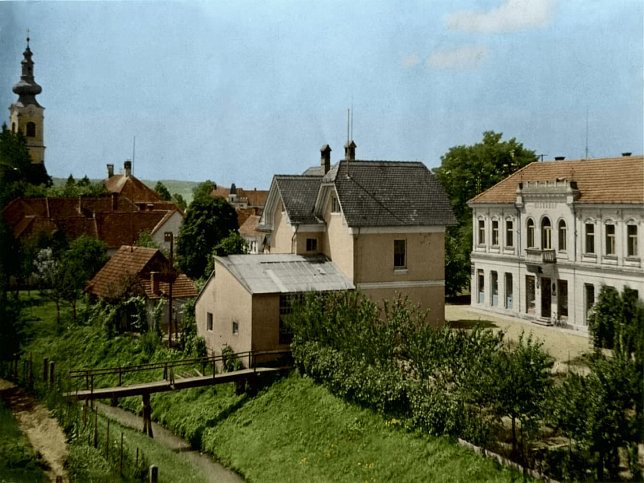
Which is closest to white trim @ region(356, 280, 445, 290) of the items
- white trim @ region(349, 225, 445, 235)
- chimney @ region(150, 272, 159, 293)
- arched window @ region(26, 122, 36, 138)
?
white trim @ region(349, 225, 445, 235)

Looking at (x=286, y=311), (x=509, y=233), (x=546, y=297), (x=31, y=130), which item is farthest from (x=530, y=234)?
(x=31, y=130)

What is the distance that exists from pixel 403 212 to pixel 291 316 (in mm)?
5788

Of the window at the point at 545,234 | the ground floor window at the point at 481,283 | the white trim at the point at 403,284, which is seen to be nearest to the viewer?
the white trim at the point at 403,284

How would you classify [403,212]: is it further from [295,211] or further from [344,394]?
[344,394]

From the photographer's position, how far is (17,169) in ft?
45.6

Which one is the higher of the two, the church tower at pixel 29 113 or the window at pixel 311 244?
the church tower at pixel 29 113

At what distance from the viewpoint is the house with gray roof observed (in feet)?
70.9

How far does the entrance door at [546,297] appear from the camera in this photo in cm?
2712

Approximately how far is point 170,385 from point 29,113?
7.93 metres

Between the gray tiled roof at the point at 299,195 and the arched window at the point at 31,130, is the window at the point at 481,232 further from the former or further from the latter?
the arched window at the point at 31,130

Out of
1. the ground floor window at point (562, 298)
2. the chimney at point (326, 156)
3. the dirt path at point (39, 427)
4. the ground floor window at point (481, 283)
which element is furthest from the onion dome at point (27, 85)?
the ground floor window at point (481, 283)

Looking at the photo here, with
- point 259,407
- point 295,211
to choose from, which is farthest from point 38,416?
point 295,211

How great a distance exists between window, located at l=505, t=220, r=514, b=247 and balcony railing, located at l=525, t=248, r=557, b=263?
1672mm

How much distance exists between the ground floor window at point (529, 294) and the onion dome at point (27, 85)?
20.2 m
